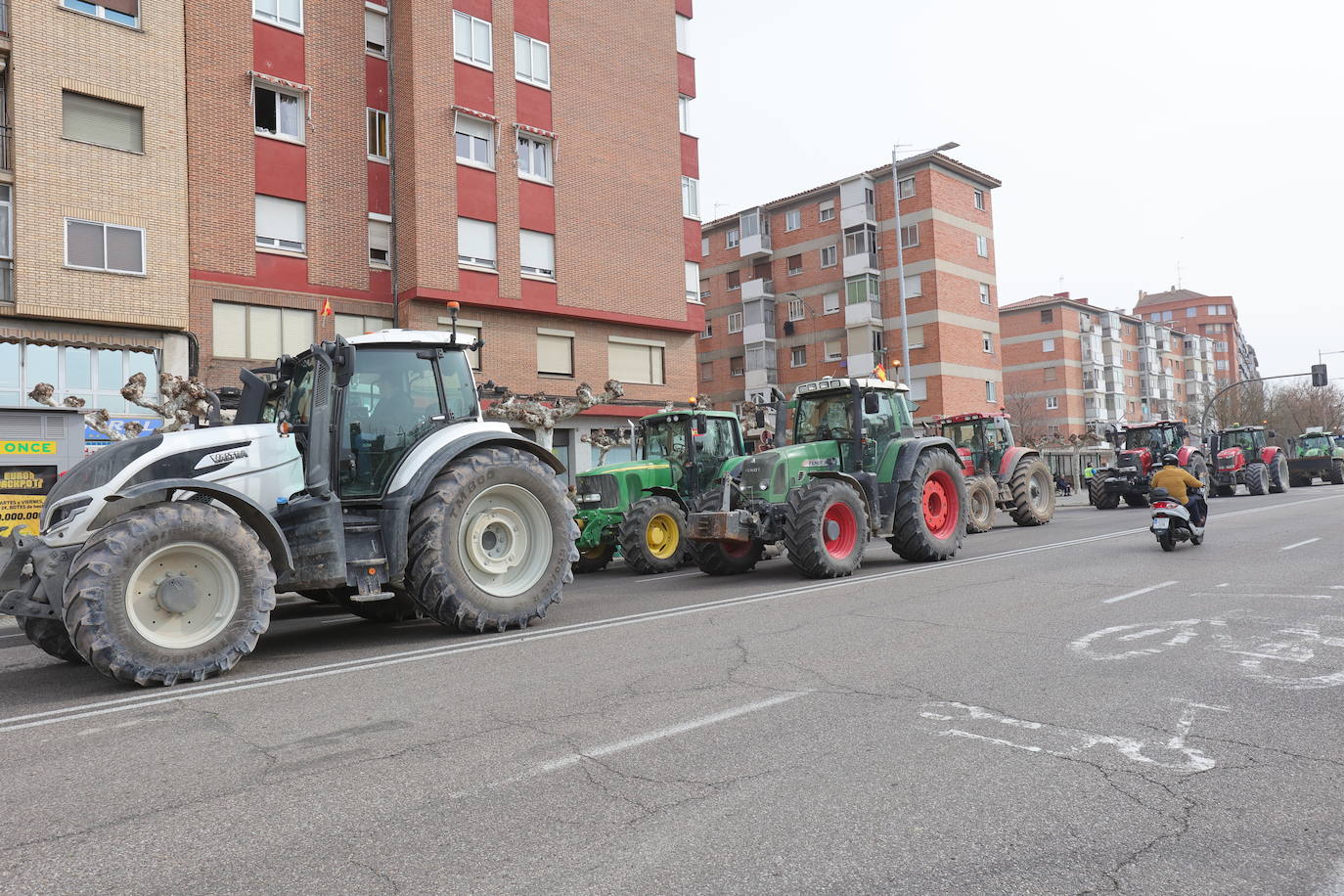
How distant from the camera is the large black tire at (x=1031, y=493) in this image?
21.0 m

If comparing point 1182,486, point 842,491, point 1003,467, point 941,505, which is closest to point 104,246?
point 842,491

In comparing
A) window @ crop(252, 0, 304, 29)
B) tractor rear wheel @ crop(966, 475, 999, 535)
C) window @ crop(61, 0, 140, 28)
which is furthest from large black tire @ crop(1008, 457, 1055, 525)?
window @ crop(61, 0, 140, 28)

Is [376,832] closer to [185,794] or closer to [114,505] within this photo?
[185,794]

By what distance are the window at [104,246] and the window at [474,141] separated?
8248mm

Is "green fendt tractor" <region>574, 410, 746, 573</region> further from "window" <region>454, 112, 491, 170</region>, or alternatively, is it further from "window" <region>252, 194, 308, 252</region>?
"window" <region>454, 112, 491, 170</region>

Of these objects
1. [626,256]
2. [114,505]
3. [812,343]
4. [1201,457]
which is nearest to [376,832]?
[114,505]

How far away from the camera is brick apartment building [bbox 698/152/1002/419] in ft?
145

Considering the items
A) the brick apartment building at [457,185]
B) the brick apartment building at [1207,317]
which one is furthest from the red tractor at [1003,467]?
the brick apartment building at [1207,317]

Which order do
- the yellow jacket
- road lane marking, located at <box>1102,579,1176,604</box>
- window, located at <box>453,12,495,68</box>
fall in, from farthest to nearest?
1. window, located at <box>453,12,495,68</box>
2. the yellow jacket
3. road lane marking, located at <box>1102,579,1176,604</box>

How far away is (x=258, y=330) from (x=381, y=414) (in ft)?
49.4

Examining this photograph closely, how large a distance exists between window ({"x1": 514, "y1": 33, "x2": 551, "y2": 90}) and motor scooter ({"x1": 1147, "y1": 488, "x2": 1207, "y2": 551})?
19911 millimetres

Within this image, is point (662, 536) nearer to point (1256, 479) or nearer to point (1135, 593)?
point (1135, 593)

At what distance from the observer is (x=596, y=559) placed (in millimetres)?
14883

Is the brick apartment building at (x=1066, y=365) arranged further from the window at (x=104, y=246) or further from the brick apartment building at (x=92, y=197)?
the window at (x=104, y=246)
